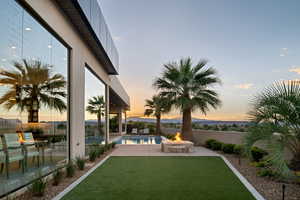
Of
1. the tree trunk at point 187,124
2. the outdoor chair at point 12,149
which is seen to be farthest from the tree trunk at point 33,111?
the tree trunk at point 187,124

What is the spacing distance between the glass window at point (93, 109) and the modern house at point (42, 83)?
182 millimetres

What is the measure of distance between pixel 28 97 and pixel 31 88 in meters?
0.24

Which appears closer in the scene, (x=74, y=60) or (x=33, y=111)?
(x=33, y=111)

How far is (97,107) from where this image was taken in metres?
12.4

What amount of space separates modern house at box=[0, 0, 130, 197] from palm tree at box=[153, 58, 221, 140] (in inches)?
204

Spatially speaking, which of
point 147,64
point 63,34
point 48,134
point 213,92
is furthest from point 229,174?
point 147,64

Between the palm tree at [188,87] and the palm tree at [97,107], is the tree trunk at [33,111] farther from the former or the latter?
the palm tree at [188,87]

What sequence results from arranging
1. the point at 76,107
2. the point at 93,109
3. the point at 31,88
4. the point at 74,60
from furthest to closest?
the point at 93,109, the point at 76,107, the point at 74,60, the point at 31,88

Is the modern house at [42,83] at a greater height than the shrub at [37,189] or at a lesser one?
greater

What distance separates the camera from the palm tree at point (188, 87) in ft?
43.7

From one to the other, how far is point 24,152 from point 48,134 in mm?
1115

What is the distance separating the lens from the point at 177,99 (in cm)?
1352

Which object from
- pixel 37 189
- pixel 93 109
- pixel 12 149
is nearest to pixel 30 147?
pixel 12 149

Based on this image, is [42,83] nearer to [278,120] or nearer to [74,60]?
[74,60]
